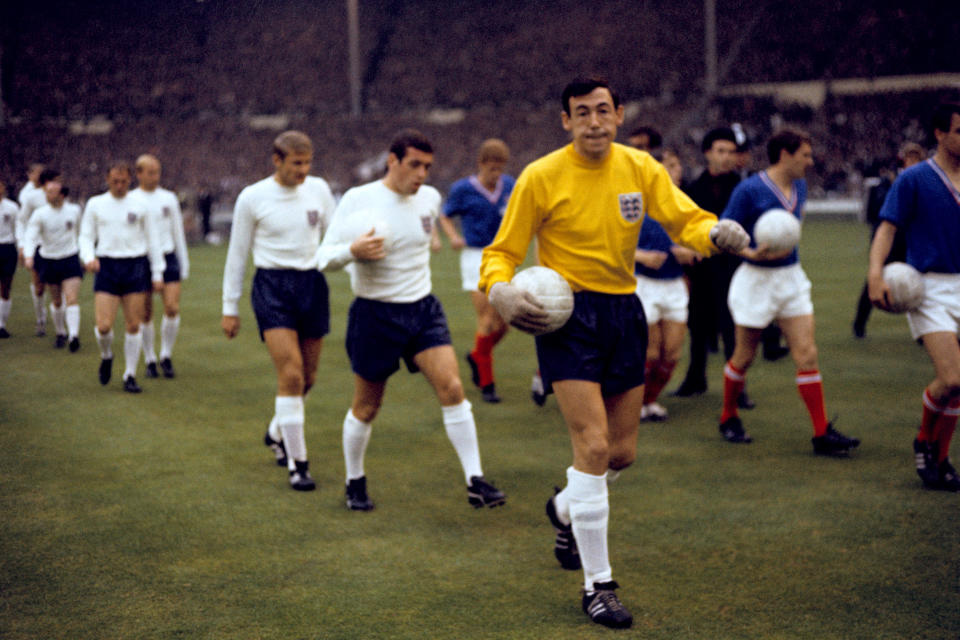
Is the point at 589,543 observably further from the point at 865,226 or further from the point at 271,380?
the point at 865,226

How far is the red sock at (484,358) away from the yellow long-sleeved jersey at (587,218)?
429cm

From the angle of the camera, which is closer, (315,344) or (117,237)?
(315,344)

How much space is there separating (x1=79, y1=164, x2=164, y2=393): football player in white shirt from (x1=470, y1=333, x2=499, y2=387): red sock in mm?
3088

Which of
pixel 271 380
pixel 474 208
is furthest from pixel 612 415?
pixel 271 380

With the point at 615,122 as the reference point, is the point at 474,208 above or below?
below

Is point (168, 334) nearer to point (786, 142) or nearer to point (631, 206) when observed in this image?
point (786, 142)

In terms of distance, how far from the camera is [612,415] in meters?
4.34

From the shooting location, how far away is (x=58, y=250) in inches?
464

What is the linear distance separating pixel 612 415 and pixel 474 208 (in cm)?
461

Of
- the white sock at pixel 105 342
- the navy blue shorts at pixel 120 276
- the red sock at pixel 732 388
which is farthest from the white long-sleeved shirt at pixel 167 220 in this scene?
the red sock at pixel 732 388

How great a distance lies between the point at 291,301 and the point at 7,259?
812 cm

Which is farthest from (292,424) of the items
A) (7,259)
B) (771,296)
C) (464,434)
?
(7,259)

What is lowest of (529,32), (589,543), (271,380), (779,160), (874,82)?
(271,380)

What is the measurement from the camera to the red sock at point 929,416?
18.5ft
